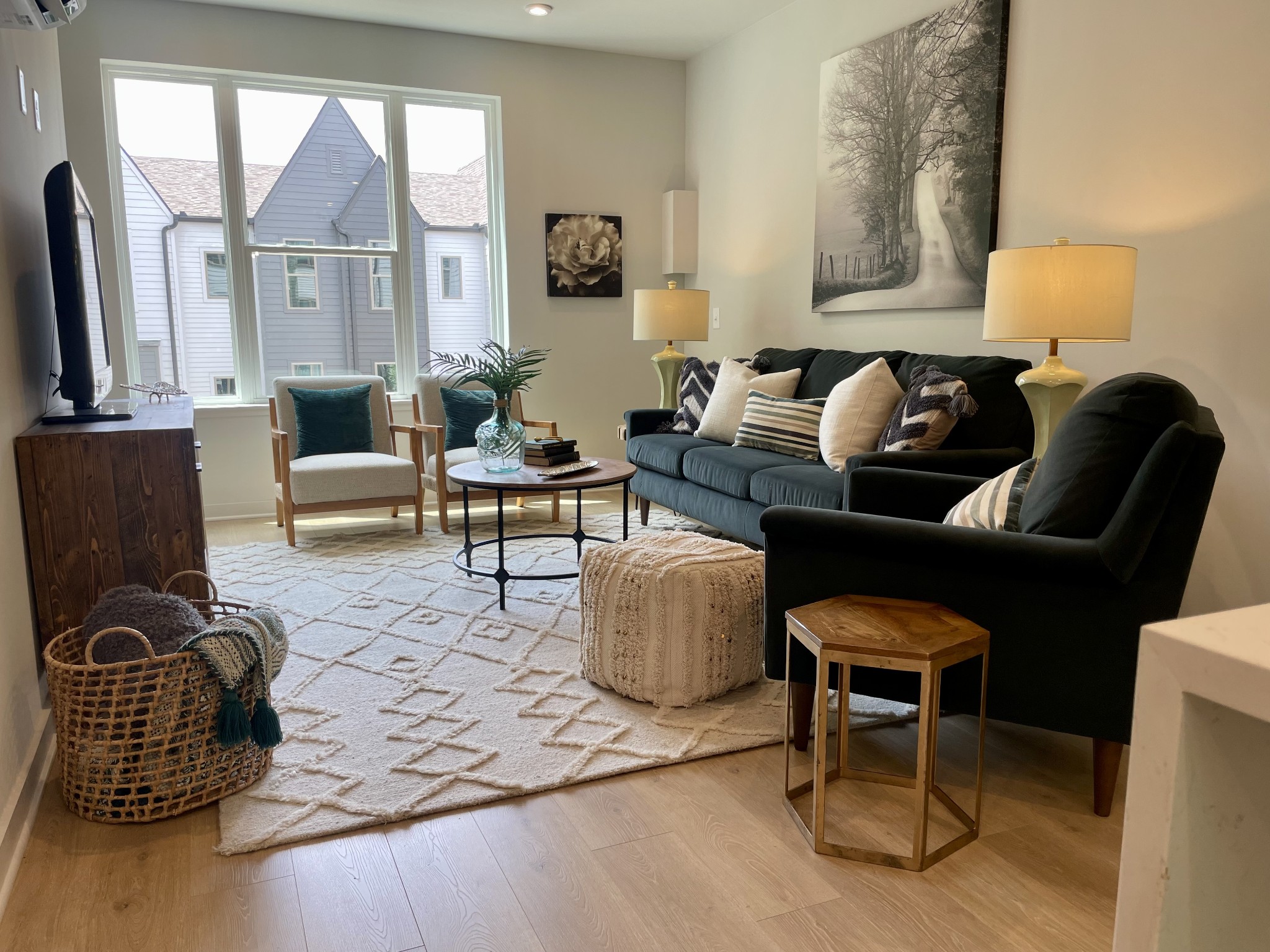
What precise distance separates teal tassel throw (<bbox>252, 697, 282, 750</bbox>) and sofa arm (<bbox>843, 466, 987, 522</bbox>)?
1.63 metres

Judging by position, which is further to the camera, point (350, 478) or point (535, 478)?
point (350, 478)

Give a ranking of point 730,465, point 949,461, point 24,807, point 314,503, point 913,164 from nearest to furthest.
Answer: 1. point 24,807
2. point 949,461
3. point 730,465
4. point 913,164
5. point 314,503

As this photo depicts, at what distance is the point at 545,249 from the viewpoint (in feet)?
18.7

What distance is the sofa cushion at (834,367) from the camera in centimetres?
392

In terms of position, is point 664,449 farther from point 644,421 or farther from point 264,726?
point 264,726

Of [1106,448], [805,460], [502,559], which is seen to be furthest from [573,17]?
[1106,448]

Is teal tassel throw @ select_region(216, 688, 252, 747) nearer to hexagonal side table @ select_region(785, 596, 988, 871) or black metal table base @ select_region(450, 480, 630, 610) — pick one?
hexagonal side table @ select_region(785, 596, 988, 871)

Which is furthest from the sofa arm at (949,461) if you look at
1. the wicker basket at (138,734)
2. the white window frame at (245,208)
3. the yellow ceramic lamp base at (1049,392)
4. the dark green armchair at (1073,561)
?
the white window frame at (245,208)

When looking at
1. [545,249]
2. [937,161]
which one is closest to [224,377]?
[545,249]

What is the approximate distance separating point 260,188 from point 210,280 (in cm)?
61

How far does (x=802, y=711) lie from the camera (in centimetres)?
221

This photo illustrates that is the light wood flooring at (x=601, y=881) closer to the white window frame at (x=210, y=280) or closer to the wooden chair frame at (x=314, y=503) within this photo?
the wooden chair frame at (x=314, y=503)

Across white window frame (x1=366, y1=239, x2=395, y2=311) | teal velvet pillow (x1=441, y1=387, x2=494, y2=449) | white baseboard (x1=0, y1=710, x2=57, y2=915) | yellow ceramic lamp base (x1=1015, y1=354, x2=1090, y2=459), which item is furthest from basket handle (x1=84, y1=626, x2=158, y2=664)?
white window frame (x1=366, y1=239, x2=395, y2=311)

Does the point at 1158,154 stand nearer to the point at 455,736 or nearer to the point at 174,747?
the point at 455,736
